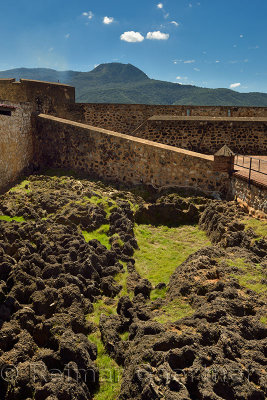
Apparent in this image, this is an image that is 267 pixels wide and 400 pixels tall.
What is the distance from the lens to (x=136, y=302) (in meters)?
6.75

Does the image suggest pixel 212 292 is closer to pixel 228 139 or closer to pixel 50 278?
pixel 50 278

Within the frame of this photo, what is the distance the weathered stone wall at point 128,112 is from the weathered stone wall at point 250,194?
332 inches

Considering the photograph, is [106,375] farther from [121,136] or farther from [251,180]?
[121,136]

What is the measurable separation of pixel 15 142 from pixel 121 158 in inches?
169

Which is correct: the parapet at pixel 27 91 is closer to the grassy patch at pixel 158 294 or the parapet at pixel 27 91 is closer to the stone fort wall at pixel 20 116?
the stone fort wall at pixel 20 116

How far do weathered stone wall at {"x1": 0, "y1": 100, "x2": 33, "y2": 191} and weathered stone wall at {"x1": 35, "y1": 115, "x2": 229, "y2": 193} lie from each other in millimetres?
794

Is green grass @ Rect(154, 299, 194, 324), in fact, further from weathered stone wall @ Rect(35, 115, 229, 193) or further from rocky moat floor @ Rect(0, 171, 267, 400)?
weathered stone wall @ Rect(35, 115, 229, 193)

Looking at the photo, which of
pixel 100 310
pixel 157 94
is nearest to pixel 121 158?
pixel 100 310

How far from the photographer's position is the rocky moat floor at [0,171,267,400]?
4309mm

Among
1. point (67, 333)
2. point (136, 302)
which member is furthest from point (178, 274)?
point (67, 333)

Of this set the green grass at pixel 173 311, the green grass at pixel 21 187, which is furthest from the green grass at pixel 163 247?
the green grass at pixel 21 187

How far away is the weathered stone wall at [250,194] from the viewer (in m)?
9.59

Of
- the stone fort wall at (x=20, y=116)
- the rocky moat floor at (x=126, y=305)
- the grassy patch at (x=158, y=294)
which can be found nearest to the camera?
the rocky moat floor at (x=126, y=305)

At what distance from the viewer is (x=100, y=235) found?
1024cm
